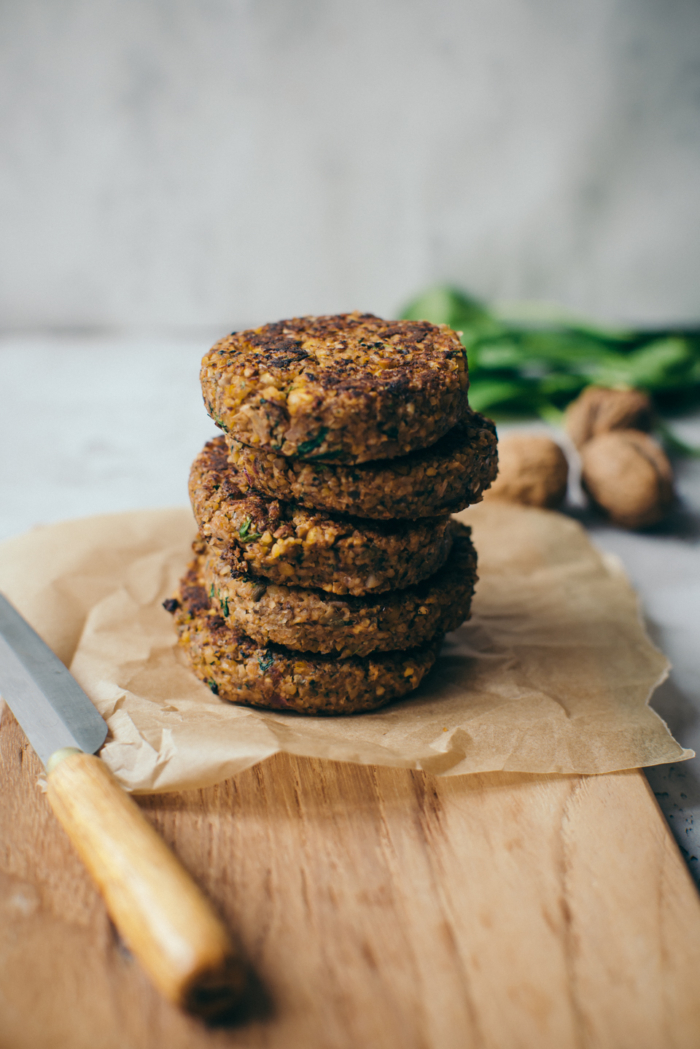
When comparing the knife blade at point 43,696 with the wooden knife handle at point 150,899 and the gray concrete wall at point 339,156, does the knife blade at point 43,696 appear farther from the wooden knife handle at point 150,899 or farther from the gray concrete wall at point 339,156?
the gray concrete wall at point 339,156

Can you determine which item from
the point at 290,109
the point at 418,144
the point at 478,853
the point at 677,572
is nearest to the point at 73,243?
the point at 290,109

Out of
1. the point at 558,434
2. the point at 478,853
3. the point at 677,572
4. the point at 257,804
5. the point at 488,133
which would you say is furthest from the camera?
the point at 488,133

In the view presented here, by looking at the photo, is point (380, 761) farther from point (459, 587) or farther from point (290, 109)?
point (290, 109)

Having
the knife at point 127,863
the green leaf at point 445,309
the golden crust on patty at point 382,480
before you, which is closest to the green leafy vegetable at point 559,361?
the green leaf at point 445,309

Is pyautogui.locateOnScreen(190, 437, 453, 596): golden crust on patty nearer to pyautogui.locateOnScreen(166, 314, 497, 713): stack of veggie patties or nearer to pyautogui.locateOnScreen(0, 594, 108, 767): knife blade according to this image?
pyautogui.locateOnScreen(166, 314, 497, 713): stack of veggie patties

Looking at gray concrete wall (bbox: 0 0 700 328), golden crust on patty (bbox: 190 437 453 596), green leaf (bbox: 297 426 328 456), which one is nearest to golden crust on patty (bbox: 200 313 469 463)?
green leaf (bbox: 297 426 328 456)

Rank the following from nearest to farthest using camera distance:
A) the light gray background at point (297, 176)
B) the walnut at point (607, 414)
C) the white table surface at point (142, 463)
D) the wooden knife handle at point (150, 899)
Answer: the wooden knife handle at point (150, 899), the white table surface at point (142, 463), the walnut at point (607, 414), the light gray background at point (297, 176)
